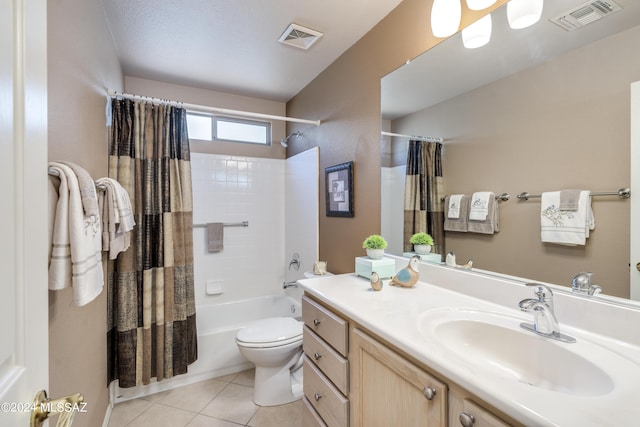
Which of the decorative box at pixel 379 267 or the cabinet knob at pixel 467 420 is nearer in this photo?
the cabinet knob at pixel 467 420

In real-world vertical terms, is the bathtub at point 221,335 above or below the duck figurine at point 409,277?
below

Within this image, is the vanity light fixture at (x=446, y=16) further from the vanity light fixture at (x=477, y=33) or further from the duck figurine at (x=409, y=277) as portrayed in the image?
the duck figurine at (x=409, y=277)

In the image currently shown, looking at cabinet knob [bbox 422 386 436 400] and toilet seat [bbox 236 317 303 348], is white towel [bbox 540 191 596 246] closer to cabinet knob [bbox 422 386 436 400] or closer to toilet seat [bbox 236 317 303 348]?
cabinet knob [bbox 422 386 436 400]

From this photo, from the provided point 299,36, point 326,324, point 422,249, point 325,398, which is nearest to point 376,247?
point 422,249

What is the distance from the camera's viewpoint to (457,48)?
1.34 meters

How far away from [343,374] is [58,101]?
4.93 ft

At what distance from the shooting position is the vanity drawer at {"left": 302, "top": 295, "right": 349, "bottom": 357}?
3.83 feet

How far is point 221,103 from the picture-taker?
2.84m

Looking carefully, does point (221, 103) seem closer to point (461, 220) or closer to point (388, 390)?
point (461, 220)

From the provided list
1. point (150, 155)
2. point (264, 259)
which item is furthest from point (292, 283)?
point (150, 155)

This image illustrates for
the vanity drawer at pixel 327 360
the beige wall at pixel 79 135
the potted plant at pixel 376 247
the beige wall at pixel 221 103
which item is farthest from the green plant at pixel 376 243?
the beige wall at pixel 221 103

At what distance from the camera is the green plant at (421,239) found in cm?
152

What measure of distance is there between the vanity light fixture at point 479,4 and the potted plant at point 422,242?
1045 mm

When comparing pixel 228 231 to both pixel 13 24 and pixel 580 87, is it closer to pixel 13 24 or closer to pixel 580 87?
pixel 13 24
